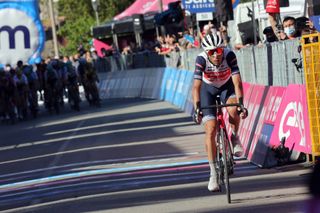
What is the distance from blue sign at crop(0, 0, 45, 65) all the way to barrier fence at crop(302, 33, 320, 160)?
67.5ft

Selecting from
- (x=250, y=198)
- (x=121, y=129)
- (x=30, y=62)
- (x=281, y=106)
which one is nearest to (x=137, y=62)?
(x=30, y=62)

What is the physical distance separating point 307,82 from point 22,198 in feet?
12.9

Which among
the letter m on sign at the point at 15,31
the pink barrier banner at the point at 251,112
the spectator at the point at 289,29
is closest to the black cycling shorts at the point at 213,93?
the pink barrier banner at the point at 251,112

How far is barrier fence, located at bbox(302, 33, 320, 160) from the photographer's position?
525 inches

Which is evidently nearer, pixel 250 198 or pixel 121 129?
pixel 250 198

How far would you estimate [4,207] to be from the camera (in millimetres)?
13578

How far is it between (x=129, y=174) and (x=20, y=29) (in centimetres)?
1854

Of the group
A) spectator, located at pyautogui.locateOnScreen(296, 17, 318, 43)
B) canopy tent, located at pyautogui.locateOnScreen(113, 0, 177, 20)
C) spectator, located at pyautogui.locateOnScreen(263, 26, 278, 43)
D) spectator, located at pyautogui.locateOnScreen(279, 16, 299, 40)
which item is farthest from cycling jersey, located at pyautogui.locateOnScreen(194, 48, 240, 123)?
canopy tent, located at pyautogui.locateOnScreen(113, 0, 177, 20)

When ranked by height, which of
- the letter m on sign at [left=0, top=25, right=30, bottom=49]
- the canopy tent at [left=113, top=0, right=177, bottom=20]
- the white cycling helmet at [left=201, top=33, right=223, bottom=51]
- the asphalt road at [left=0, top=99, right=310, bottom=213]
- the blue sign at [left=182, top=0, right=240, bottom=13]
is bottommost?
the asphalt road at [left=0, top=99, right=310, bottom=213]

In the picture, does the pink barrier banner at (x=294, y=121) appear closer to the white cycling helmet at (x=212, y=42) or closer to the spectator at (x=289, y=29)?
the white cycling helmet at (x=212, y=42)

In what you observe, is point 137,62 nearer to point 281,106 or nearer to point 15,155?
point 15,155

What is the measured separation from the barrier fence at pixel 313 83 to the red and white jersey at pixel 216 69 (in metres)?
1.32

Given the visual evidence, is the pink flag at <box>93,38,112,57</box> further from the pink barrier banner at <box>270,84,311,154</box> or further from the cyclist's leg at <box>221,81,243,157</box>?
the cyclist's leg at <box>221,81,243,157</box>

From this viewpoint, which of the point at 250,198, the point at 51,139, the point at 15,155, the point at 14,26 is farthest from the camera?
the point at 14,26
